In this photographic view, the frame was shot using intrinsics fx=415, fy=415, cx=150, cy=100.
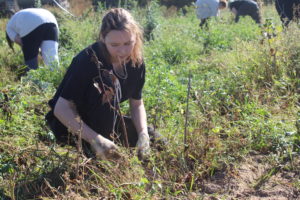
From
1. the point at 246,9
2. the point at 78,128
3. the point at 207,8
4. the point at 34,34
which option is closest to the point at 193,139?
the point at 78,128

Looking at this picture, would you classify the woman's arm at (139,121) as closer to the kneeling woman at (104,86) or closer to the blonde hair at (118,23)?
the kneeling woman at (104,86)

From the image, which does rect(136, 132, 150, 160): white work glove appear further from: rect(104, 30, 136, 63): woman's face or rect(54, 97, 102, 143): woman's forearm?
rect(104, 30, 136, 63): woman's face

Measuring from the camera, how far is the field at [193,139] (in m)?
2.32

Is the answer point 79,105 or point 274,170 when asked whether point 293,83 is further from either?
point 79,105

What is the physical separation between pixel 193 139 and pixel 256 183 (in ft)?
1.57

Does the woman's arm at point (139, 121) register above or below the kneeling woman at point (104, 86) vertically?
below

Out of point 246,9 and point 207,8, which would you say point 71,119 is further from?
point 246,9

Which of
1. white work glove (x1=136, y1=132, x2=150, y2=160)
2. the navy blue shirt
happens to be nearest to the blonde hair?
the navy blue shirt

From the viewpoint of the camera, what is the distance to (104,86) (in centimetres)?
250

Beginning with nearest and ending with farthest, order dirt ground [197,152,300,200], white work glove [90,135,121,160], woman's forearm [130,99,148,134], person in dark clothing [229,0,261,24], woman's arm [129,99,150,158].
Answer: white work glove [90,135,121,160] < dirt ground [197,152,300,200] < woman's arm [129,99,150,158] < woman's forearm [130,99,148,134] < person in dark clothing [229,0,261,24]

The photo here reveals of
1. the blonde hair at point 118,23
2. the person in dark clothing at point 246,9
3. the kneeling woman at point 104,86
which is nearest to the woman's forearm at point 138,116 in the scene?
the kneeling woman at point 104,86

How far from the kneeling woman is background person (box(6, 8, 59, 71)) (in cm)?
202

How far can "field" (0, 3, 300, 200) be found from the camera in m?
2.32

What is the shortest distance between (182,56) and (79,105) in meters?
3.35
